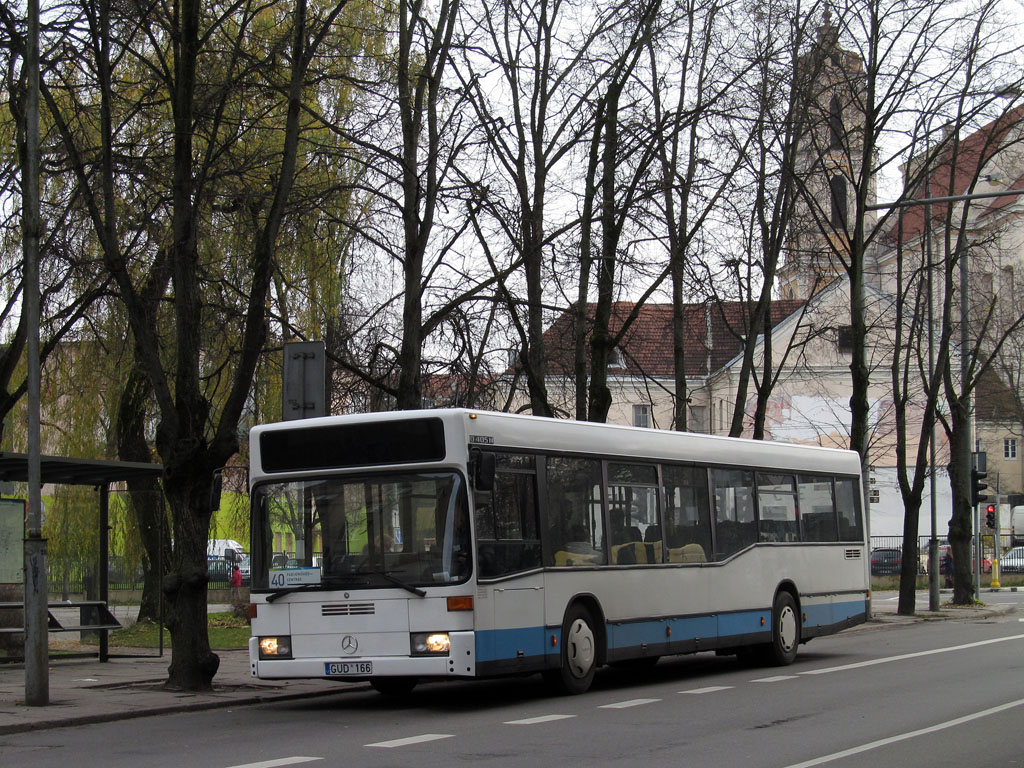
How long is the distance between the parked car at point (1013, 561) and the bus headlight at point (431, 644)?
170 ft

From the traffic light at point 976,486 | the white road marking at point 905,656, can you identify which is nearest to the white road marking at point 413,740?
the white road marking at point 905,656

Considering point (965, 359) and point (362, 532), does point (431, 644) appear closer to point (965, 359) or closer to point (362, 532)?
point (362, 532)

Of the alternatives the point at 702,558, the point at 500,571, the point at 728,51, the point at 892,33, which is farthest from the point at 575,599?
the point at 892,33

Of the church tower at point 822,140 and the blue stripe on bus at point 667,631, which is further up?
the church tower at point 822,140

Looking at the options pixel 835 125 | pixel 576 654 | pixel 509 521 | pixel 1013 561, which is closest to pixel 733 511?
pixel 576 654

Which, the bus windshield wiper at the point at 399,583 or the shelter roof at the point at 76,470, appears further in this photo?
the shelter roof at the point at 76,470

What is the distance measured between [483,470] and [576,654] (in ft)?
9.06

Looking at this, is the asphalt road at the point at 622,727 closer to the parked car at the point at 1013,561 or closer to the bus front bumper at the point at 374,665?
the bus front bumper at the point at 374,665

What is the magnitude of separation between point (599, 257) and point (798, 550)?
5.28m

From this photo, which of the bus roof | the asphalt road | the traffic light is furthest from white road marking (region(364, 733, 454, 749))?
the traffic light

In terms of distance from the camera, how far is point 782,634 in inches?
726

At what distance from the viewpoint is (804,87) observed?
24.4m

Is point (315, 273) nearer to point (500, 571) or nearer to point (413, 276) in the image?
point (413, 276)

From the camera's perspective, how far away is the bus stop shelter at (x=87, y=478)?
17859 millimetres
